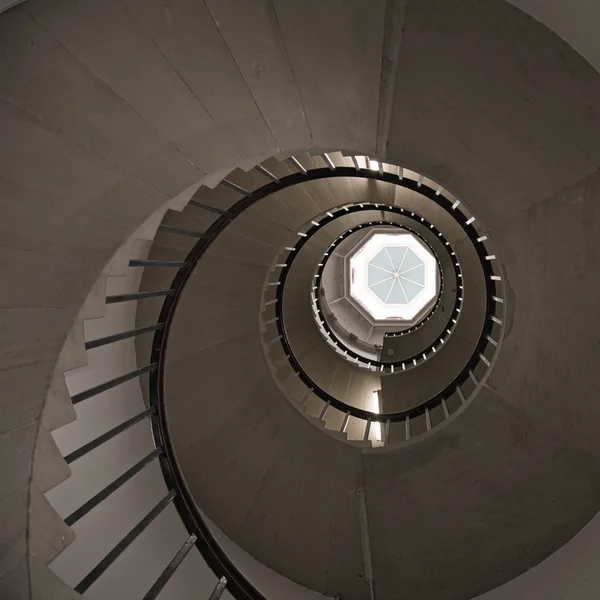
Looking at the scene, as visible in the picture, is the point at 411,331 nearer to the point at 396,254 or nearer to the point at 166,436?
the point at 396,254

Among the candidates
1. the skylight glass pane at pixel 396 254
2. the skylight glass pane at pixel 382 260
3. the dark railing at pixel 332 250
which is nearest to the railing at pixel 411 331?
the dark railing at pixel 332 250

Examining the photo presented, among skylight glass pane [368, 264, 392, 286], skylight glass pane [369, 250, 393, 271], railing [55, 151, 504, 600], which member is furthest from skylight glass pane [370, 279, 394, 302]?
railing [55, 151, 504, 600]

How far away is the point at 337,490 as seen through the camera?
5.83 meters

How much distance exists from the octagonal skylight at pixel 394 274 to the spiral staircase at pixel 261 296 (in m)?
8.37

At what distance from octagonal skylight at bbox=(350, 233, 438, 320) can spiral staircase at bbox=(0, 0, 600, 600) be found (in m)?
8.37

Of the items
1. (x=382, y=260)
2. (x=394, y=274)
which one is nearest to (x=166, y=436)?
(x=394, y=274)

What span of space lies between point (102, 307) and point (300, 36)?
92.5 inches

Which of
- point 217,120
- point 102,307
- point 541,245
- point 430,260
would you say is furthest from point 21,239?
point 430,260

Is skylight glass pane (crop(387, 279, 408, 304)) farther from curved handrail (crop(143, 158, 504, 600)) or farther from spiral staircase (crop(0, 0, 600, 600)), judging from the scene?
curved handrail (crop(143, 158, 504, 600))

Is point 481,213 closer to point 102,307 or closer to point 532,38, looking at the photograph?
point 532,38

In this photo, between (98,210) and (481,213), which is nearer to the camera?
(98,210)

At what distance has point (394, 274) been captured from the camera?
54.0 feet

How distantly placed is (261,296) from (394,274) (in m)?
10.3

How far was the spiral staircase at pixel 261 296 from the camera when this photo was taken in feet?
8.49
